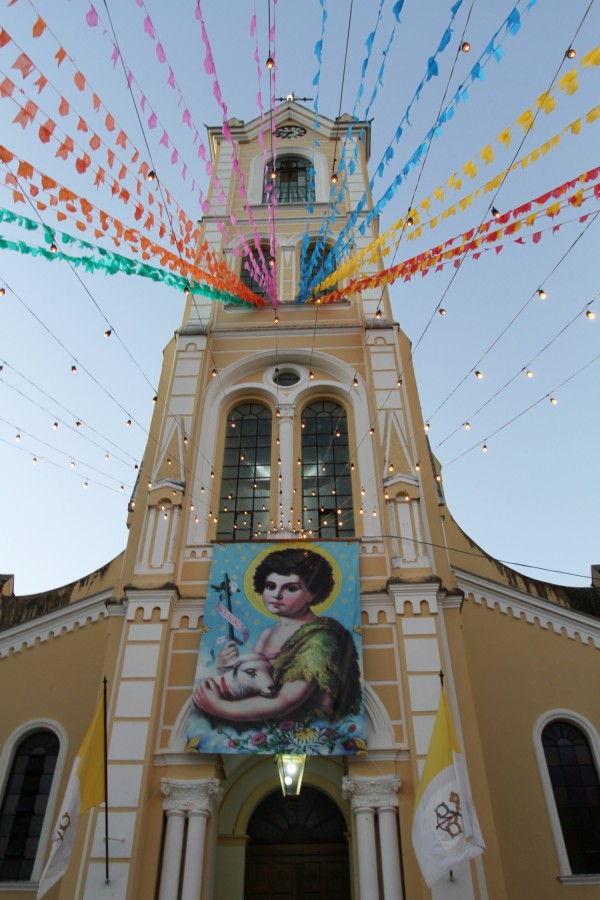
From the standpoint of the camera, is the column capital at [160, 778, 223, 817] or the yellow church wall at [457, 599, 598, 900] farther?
the yellow church wall at [457, 599, 598, 900]

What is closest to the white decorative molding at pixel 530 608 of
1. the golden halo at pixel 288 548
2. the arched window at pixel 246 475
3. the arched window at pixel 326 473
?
the arched window at pixel 326 473

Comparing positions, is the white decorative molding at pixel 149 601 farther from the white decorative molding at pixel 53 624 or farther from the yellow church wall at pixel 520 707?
the yellow church wall at pixel 520 707

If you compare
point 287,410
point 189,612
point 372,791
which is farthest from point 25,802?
point 287,410

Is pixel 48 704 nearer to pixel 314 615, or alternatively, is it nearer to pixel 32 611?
pixel 32 611

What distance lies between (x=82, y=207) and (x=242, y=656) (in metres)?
6.68

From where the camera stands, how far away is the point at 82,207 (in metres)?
8.81

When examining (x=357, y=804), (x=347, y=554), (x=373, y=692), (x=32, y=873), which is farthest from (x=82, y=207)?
(x=32, y=873)

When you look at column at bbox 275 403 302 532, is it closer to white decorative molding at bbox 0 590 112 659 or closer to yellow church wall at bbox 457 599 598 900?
white decorative molding at bbox 0 590 112 659

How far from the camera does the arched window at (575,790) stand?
1111 cm

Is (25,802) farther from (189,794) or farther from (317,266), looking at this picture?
(317,266)

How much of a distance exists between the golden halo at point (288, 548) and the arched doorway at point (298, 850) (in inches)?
125

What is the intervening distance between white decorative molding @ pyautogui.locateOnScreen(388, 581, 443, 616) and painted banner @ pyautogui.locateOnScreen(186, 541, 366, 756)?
2.10ft

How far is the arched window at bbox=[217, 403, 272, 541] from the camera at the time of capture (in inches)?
512

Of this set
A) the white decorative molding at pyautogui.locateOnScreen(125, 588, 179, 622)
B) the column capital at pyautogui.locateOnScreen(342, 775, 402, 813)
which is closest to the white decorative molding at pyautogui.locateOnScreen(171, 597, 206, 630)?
the white decorative molding at pyautogui.locateOnScreen(125, 588, 179, 622)
